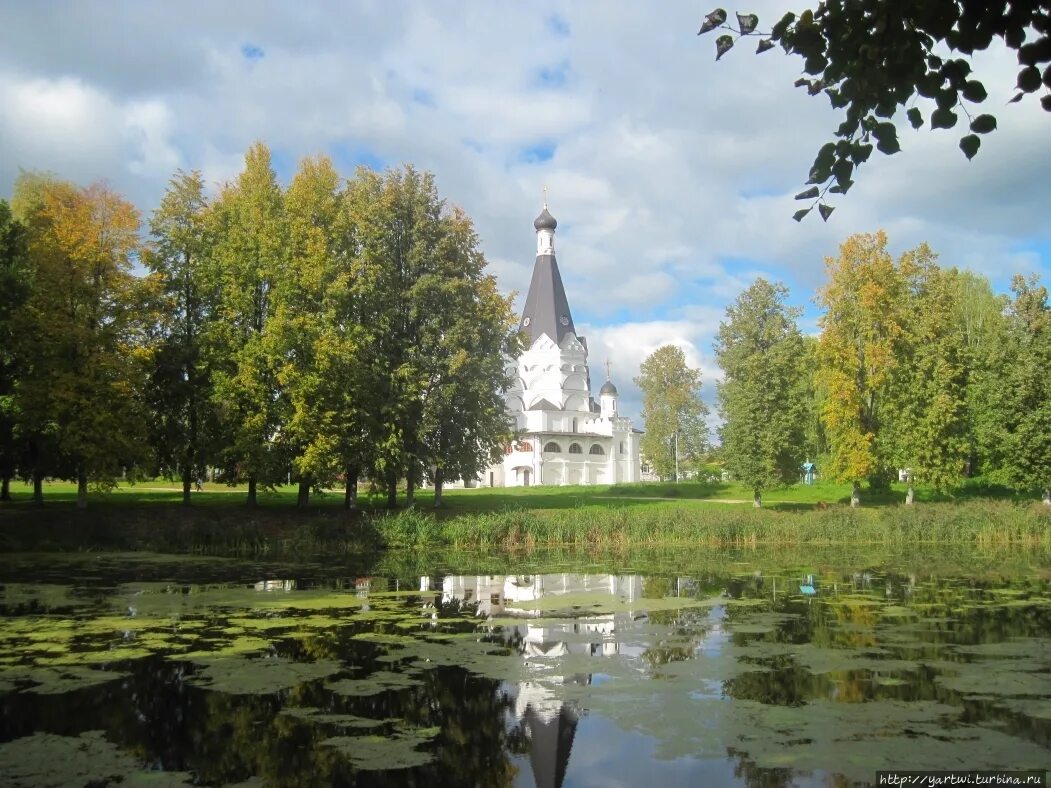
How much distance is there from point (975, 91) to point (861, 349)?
3631 centimetres

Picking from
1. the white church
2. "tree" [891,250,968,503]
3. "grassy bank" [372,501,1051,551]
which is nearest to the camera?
"grassy bank" [372,501,1051,551]

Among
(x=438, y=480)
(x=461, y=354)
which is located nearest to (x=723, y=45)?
(x=461, y=354)

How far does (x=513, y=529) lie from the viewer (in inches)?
1147

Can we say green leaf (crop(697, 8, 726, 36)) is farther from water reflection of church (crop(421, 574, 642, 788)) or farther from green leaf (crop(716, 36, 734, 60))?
water reflection of church (crop(421, 574, 642, 788))

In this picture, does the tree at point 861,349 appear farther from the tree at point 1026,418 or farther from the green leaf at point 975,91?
the green leaf at point 975,91

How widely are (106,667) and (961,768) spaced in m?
9.30

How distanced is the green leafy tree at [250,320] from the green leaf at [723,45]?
26.0m

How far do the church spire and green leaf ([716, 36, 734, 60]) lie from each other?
7298 centimetres

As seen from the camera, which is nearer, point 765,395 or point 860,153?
point 860,153

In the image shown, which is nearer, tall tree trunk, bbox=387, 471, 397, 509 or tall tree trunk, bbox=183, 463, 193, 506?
tall tree trunk, bbox=183, 463, 193, 506

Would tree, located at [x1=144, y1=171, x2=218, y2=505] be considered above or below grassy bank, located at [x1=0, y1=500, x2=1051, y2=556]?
above

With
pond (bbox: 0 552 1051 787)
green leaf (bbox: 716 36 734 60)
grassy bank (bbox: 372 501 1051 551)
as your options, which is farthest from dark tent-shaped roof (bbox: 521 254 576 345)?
green leaf (bbox: 716 36 734 60)

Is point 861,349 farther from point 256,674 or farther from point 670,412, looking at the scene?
point 256,674

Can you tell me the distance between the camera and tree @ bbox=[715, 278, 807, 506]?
38.4 metres
